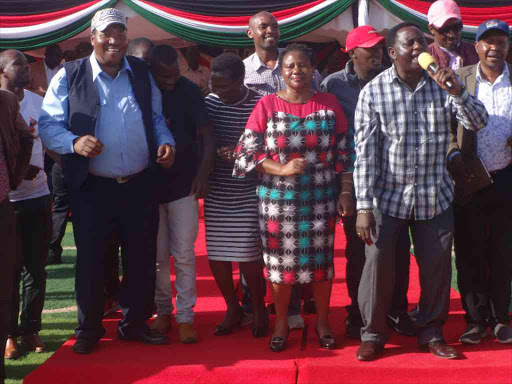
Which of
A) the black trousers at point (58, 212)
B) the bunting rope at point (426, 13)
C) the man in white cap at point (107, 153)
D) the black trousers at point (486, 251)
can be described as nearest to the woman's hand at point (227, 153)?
the man in white cap at point (107, 153)

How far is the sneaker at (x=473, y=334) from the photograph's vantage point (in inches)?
187

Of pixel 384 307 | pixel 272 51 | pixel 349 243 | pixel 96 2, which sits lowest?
pixel 384 307

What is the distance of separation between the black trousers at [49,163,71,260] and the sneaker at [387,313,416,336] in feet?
13.6

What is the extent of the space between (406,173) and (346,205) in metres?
0.44

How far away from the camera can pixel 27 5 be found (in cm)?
957

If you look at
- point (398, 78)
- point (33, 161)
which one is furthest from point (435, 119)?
point (33, 161)

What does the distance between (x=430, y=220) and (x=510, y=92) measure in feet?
3.12

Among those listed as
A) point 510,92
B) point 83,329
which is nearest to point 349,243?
point 510,92

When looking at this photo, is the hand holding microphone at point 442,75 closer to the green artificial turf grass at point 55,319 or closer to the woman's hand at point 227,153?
the woman's hand at point 227,153

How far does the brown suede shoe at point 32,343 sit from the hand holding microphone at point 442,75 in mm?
3103

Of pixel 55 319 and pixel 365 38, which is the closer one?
pixel 365 38

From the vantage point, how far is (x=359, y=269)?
16.7 ft

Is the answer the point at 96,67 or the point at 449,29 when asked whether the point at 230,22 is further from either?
the point at 96,67

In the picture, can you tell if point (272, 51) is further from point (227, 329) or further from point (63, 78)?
point (227, 329)
